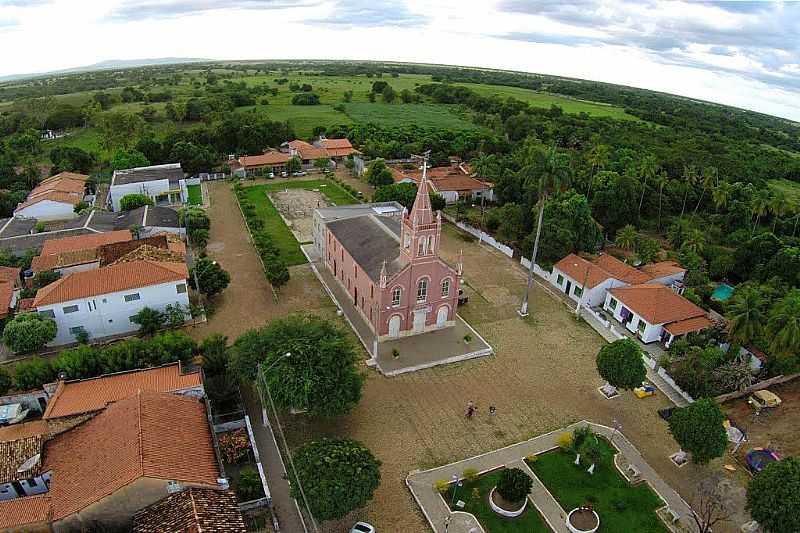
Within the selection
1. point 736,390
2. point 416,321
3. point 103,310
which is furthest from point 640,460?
point 103,310

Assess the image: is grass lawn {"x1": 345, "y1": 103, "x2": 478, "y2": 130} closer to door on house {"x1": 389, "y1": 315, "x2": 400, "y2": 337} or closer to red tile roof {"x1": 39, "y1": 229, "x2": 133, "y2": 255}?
red tile roof {"x1": 39, "y1": 229, "x2": 133, "y2": 255}

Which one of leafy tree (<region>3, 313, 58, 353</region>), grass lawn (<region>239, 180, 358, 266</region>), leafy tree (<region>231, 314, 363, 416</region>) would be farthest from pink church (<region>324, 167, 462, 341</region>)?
leafy tree (<region>3, 313, 58, 353</region>)

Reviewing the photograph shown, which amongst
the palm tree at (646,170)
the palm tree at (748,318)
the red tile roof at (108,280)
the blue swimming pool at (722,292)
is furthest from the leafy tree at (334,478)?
the palm tree at (646,170)

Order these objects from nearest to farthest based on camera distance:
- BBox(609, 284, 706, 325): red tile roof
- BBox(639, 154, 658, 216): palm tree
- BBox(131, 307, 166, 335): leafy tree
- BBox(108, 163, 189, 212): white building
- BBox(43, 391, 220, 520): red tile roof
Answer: BBox(43, 391, 220, 520): red tile roof
BBox(131, 307, 166, 335): leafy tree
BBox(609, 284, 706, 325): red tile roof
BBox(639, 154, 658, 216): palm tree
BBox(108, 163, 189, 212): white building

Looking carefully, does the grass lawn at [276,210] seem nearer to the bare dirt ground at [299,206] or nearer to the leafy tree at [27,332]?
the bare dirt ground at [299,206]

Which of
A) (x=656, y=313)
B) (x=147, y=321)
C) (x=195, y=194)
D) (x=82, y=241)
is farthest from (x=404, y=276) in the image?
(x=195, y=194)

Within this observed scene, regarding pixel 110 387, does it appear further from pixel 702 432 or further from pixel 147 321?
pixel 702 432
